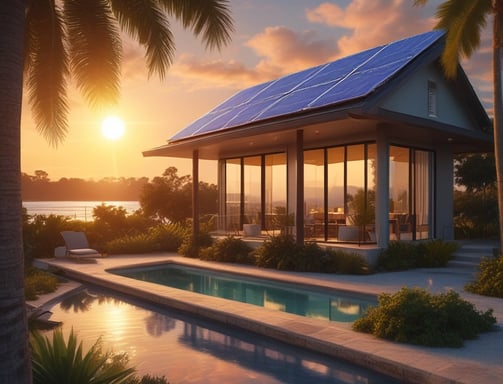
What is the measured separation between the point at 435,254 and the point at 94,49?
34.6 ft

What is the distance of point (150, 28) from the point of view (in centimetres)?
748

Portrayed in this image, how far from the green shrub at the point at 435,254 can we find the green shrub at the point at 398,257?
200 millimetres

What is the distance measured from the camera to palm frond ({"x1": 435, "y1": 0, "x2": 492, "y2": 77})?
11.8 m

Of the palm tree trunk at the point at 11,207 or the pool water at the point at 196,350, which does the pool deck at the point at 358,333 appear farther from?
the palm tree trunk at the point at 11,207

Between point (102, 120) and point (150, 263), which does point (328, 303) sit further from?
point (150, 263)

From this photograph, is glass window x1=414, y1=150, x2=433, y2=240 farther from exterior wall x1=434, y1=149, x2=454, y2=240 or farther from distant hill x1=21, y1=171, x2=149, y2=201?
distant hill x1=21, y1=171, x2=149, y2=201

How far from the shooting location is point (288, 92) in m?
17.8

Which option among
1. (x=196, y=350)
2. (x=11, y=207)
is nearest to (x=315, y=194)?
(x=196, y=350)

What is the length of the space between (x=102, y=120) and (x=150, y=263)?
7.25 m

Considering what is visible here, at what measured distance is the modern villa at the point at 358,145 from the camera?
13.7m

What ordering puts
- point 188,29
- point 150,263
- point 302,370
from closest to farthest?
point 302,370, point 188,29, point 150,263

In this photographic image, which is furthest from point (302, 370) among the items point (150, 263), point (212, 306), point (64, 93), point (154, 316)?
point (150, 263)

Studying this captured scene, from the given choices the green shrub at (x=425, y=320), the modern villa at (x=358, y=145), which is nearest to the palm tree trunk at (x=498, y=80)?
the modern villa at (x=358, y=145)

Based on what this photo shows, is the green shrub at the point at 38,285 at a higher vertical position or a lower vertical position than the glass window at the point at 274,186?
lower
